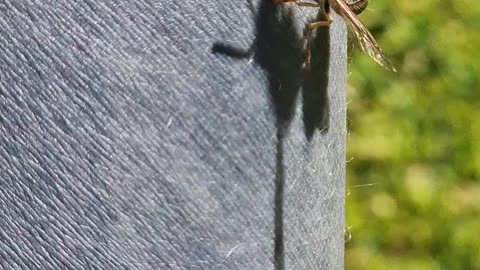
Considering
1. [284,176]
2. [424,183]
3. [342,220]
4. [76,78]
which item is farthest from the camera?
[424,183]

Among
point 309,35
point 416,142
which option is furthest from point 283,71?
point 416,142

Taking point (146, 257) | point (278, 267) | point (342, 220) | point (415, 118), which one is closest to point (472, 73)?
point (415, 118)

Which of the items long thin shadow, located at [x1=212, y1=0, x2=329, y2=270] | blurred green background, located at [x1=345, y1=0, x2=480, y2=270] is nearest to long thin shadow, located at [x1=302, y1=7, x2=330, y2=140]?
long thin shadow, located at [x1=212, y1=0, x2=329, y2=270]

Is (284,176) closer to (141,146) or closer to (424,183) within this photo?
(141,146)

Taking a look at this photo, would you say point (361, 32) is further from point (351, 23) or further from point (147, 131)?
point (147, 131)

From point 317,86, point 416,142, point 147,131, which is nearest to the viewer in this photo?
point 147,131

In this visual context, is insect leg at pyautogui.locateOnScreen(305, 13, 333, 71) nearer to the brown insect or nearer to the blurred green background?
the brown insect
